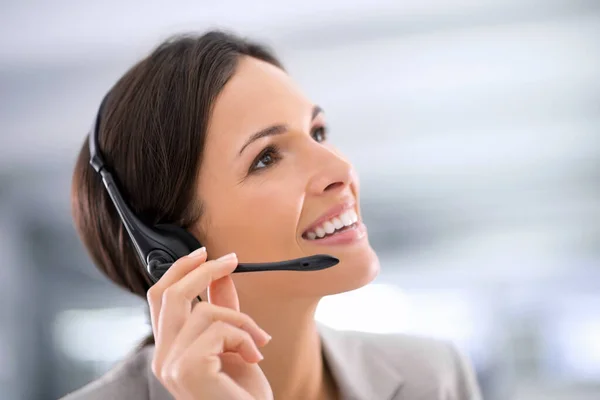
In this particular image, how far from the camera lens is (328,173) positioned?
81 cm

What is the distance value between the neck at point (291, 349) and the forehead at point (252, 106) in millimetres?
236

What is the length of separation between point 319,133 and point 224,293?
33cm

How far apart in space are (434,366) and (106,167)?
1.97ft

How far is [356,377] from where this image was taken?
0.98m

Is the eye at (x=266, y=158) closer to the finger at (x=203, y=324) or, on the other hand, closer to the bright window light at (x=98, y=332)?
the finger at (x=203, y=324)

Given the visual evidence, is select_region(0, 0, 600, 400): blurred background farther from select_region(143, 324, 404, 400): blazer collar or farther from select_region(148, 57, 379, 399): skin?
select_region(148, 57, 379, 399): skin

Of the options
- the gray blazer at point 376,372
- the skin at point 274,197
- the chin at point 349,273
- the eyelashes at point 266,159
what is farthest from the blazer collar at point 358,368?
the eyelashes at point 266,159

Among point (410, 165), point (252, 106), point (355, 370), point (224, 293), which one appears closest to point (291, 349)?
point (355, 370)

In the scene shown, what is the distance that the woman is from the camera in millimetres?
807

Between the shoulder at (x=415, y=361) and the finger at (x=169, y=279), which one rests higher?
the finger at (x=169, y=279)

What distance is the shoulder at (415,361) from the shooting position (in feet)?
3.23

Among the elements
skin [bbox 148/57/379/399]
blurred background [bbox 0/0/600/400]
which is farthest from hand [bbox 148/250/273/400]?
blurred background [bbox 0/0/600/400]

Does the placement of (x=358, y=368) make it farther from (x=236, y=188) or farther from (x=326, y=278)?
(x=236, y=188)

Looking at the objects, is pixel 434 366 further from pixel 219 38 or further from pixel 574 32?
pixel 574 32
